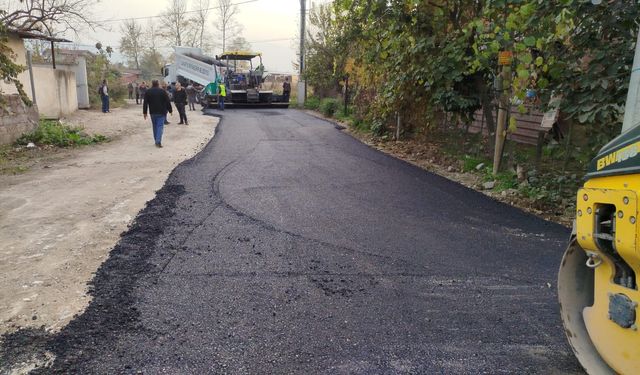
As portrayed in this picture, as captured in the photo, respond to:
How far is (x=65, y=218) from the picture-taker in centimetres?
582

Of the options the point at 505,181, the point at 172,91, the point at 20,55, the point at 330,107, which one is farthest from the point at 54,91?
the point at 505,181

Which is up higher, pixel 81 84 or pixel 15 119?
pixel 81 84

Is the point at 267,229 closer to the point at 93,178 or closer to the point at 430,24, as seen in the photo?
the point at 93,178

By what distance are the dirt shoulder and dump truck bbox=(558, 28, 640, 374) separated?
346 centimetres

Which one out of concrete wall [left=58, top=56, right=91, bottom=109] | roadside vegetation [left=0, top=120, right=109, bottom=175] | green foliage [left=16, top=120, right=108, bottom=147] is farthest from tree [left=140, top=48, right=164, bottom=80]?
roadside vegetation [left=0, top=120, right=109, bottom=175]

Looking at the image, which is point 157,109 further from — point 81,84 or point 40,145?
point 81,84

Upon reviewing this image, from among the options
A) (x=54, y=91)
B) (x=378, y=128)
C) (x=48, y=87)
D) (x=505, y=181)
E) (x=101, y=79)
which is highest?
(x=101, y=79)

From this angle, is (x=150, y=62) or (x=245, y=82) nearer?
(x=245, y=82)

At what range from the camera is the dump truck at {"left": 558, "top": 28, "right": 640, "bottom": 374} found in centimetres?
214

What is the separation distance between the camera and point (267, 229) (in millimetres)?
5406

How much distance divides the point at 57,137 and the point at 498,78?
10.3 meters

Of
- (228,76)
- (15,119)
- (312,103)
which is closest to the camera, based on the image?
(15,119)

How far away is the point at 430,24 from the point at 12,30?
12366 millimetres

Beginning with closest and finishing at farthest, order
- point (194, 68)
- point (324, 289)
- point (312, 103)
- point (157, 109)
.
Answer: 1. point (324, 289)
2. point (157, 109)
3. point (312, 103)
4. point (194, 68)
